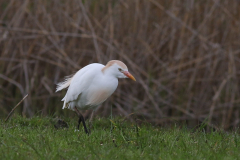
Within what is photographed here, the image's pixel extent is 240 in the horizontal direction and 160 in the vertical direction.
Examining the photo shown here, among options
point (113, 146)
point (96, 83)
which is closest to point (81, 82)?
point (96, 83)

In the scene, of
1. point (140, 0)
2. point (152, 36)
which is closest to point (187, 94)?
point (152, 36)

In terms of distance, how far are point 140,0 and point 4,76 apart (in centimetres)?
242

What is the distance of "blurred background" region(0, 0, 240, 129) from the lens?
219 inches

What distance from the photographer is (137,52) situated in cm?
581

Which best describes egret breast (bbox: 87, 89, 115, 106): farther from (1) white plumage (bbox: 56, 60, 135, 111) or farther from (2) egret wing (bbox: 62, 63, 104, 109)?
(2) egret wing (bbox: 62, 63, 104, 109)

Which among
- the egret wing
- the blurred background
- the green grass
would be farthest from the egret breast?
the blurred background

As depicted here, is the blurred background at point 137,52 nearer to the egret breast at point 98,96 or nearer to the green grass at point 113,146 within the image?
the egret breast at point 98,96

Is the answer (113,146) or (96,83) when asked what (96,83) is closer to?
(96,83)

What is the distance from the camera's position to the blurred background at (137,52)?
5570 millimetres

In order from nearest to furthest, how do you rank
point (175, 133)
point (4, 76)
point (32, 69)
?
point (175, 133), point (4, 76), point (32, 69)

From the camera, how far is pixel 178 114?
18.6 ft

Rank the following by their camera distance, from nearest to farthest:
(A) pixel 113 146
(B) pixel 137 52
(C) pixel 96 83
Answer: (A) pixel 113 146, (C) pixel 96 83, (B) pixel 137 52

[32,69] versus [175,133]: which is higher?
[32,69]

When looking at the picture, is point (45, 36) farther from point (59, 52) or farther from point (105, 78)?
point (105, 78)
